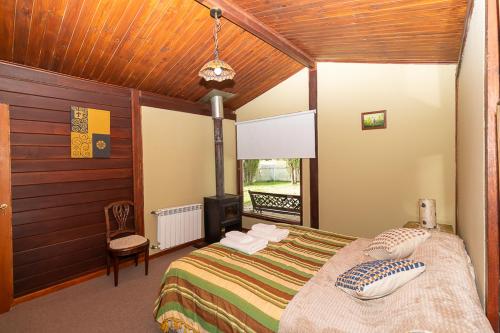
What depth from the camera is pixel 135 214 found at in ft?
12.2

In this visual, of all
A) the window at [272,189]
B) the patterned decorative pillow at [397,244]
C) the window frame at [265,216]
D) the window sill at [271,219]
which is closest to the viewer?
the patterned decorative pillow at [397,244]

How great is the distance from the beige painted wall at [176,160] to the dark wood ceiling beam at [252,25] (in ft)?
6.56

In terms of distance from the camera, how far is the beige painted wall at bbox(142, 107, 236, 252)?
391cm

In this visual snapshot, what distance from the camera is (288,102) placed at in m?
4.49

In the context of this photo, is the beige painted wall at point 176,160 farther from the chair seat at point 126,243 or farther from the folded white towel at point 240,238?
the folded white towel at point 240,238

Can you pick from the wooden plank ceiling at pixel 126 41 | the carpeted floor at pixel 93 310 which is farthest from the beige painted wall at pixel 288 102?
the carpeted floor at pixel 93 310

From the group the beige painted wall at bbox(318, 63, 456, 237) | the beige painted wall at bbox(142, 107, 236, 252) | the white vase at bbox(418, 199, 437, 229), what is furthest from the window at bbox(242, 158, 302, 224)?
the white vase at bbox(418, 199, 437, 229)

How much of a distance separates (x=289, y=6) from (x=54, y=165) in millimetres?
3152

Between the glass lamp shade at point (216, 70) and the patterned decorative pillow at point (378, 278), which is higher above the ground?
the glass lamp shade at point (216, 70)

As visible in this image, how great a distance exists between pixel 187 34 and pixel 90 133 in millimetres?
1785

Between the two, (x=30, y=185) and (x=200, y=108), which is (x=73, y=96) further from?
(x=200, y=108)

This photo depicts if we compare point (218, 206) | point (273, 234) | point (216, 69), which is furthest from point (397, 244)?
point (218, 206)

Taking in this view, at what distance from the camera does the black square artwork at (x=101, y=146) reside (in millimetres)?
3297

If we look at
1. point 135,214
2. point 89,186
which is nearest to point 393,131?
point 135,214
